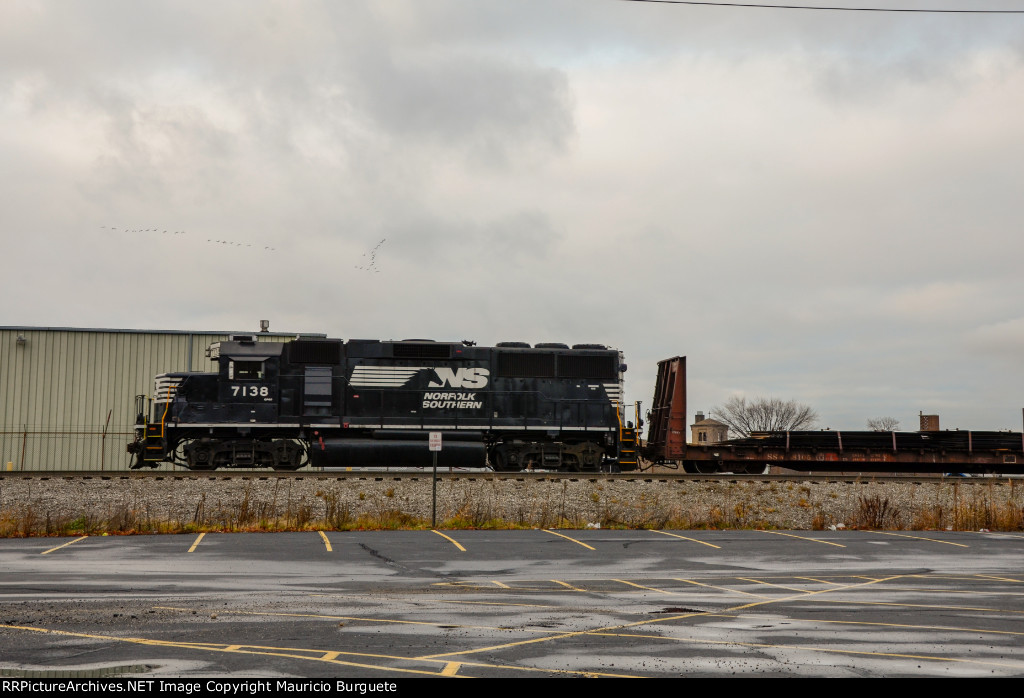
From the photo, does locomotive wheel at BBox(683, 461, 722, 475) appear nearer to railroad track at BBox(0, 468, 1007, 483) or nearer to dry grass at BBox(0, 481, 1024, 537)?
railroad track at BBox(0, 468, 1007, 483)

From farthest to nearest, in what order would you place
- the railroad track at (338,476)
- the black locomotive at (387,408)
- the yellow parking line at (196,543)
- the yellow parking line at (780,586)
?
the black locomotive at (387,408) → the railroad track at (338,476) → the yellow parking line at (196,543) → the yellow parking line at (780,586)

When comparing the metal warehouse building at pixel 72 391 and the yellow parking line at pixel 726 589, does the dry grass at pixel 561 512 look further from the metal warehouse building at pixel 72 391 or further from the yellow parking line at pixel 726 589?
the metal warehouse building at pixel 72 391

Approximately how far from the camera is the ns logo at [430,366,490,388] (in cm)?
2716

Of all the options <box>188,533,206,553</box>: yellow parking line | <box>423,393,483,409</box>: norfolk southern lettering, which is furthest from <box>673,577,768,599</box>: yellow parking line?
<box>423,393,483,409</box>: norfolk southern lettering

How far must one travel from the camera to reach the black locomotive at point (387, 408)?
2623 centimetres

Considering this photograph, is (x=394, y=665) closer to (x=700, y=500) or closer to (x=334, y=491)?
(x=334, y=491)

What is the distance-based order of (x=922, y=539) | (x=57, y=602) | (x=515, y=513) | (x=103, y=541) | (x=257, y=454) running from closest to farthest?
(x=57, y=602)
(x=103, y=541)
(x=922, y=539)
(x=515, y=513)
(x=257, y=454)

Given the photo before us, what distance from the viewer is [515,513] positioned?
74.0 feet

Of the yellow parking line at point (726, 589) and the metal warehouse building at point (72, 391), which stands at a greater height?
the metal warehouse building at point (72, 391)

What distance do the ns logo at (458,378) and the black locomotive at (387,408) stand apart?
0.10 ft

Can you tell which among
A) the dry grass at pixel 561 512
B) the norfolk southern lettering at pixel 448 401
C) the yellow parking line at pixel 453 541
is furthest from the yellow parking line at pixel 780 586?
the norfolk southern lettering at pixel 448 401
